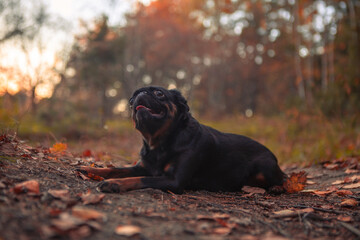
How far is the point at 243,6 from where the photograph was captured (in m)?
29.5

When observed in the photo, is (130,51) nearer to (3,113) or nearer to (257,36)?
(257,36)

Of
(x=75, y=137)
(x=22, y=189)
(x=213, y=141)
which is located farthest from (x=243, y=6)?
(x=22, y=189)

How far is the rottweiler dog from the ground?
215 mm

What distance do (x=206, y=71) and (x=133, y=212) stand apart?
31.2 metres

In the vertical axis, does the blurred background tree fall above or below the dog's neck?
above

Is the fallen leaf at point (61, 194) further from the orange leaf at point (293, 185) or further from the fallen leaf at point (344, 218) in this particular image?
the orange leaf at point (293, 185)

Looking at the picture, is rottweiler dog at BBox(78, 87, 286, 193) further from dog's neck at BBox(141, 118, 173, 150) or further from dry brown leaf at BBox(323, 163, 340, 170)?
dry brown leaf at BBox(323, 163, 340, 170)

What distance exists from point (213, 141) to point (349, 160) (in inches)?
127

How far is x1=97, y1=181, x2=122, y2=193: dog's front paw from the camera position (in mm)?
2580

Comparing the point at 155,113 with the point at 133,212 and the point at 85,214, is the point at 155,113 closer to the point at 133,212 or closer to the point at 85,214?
the point at 133,212

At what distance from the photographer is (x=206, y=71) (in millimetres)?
32500

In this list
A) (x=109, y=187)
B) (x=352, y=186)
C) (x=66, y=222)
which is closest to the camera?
(x=66, y=222)

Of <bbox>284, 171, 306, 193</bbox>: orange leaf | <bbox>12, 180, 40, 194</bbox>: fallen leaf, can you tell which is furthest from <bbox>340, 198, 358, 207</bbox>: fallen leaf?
<bbox>12, 180, 40, 194</bbox>: fallen leaf

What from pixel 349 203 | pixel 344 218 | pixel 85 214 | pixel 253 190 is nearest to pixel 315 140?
pixel 253 190
